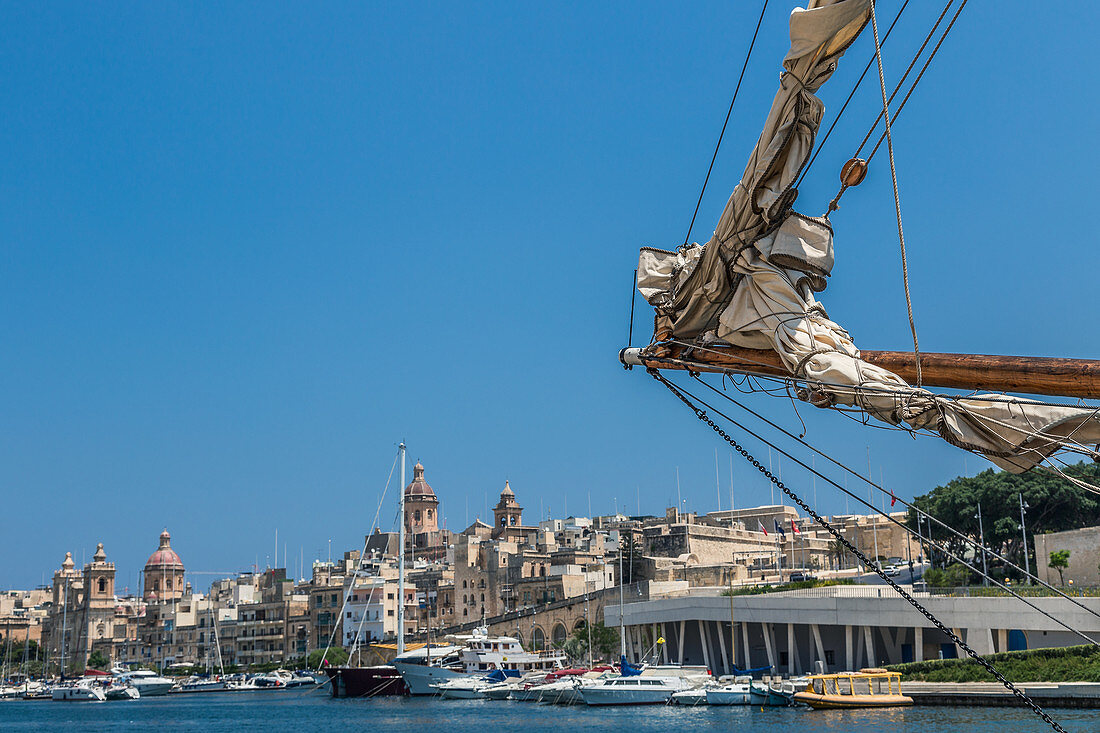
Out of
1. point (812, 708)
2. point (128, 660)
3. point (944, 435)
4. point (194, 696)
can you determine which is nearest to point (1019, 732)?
point (812, 708)

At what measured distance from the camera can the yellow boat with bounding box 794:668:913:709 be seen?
31.1m

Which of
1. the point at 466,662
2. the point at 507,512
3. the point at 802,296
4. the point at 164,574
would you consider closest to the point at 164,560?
the point at 164,574

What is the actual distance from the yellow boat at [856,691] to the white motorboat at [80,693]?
52206mm

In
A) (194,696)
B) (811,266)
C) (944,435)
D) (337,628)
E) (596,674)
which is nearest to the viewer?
(944,435)

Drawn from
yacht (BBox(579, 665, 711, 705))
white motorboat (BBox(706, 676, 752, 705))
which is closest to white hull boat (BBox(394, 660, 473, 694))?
yacht (BBox(579, 665, 711, 705))

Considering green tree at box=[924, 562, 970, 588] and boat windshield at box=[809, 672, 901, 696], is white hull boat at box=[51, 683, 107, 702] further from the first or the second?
boat windshield at box=[809, 672, 901, 696]

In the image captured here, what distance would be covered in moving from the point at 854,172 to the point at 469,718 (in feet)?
115

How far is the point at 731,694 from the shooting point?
3850cm

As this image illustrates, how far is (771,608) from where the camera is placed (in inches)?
1804

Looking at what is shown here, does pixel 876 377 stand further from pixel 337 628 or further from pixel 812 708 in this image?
pixel 337 628

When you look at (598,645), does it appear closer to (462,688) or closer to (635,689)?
Answer: (462,688)

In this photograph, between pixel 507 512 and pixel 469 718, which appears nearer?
pixel 469 718

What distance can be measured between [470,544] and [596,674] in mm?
38045

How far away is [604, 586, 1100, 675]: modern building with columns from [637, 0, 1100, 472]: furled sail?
92.0ft
